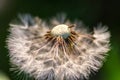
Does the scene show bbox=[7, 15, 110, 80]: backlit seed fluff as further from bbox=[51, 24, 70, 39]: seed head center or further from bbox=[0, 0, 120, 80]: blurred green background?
bbox=[0, 0, 120, 80]: blurred green background

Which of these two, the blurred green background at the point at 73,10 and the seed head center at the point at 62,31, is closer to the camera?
the seed head center at the point at 62,31

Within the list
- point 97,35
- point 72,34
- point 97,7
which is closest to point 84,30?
point 97,35

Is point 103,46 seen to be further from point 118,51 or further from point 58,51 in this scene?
point 118,51

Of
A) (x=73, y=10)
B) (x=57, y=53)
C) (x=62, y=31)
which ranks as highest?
(x=73, y=10)

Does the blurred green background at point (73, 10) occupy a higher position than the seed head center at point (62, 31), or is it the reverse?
the blurred green background at point (73, 10)

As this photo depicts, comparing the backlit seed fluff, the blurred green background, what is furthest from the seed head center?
the blurred green background

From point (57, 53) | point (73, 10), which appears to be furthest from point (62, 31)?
point (73, 10)

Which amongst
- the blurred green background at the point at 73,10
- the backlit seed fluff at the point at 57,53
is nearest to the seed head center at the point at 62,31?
the backlit seed fluff at the point at 57,53

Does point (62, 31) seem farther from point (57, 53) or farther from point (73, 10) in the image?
point (73, 10)

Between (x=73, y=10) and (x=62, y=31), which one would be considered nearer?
(x=62, y=31)

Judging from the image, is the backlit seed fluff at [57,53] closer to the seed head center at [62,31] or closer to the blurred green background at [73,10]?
the seed head center at [62,31]
